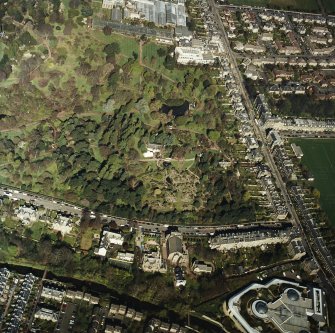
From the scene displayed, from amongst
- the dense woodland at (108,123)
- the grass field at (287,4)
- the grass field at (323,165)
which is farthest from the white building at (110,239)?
the grass field at (287,4)

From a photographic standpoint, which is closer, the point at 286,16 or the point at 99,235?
the point at 99,235

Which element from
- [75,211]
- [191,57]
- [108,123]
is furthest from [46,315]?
[191,57]

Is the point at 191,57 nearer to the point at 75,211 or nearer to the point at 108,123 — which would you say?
the point at 108,123

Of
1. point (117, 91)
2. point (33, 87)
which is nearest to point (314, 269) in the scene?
point (117, 91)

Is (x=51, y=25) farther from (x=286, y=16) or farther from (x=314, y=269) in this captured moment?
(x=314, y=269)

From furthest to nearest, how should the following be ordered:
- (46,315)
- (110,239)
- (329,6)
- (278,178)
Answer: (329,6), (278,178), (110,239), (46,315)

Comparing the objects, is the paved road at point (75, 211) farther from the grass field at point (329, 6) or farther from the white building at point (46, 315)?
the grass field at point (329, 6)
